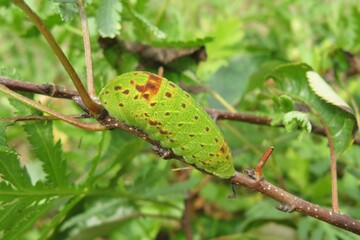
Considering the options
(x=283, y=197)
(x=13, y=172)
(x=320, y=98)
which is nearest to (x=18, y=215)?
(x=13, y=172)

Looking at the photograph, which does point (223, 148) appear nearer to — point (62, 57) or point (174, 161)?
point (62, 57)

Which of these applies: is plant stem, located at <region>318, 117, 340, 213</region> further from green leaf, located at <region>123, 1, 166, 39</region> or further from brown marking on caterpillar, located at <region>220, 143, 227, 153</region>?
green leaf, located at <region>123, 1, 166, 39</region>

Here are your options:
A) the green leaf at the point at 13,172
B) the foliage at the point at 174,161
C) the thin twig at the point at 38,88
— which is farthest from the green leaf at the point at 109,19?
the green leaf at the point at 13,172

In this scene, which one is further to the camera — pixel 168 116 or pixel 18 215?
pixel 18 215

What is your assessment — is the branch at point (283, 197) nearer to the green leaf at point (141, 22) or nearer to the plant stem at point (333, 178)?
the plant stem at point (333, 178)

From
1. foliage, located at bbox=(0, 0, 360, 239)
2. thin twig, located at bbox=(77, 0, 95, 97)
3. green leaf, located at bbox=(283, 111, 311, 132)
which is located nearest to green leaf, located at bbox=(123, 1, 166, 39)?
foliage, located at bbox=(0, 0, 360, 239)

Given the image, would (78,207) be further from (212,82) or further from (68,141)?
(68,141)
